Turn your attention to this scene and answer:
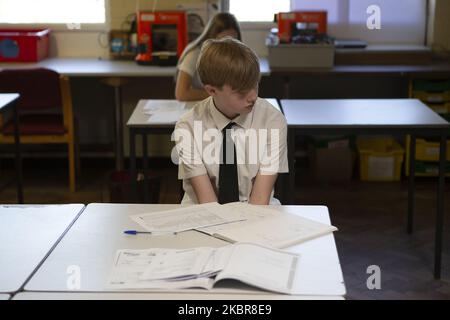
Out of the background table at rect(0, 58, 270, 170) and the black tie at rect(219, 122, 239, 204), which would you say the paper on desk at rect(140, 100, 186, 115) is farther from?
Result: the black tie at rect(219, 122, 239, 204)

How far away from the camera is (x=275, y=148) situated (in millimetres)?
2422

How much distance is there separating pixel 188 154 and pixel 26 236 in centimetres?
64

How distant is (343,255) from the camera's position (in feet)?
11.8

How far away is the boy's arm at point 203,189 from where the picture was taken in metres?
2.33

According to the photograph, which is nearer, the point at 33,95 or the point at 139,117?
the point at 139,117

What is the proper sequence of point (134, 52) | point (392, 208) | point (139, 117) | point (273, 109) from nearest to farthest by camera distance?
1. point (273, 109)
2. point (139, 117)
3. point (392, 208)
4. point (134, 52)

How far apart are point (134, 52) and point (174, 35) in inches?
13.0

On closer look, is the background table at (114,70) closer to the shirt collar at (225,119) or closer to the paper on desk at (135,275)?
the shirt collar at (225,119)

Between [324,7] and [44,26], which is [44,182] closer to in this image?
[44,26]

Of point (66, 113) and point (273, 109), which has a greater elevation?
point (273, 109)

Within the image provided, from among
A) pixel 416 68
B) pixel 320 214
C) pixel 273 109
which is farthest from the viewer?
pixel 416 68

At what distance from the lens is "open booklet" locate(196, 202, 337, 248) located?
185 cm

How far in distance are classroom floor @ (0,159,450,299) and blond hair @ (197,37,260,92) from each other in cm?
125

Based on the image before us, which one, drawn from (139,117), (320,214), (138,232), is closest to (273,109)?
(320,214)
